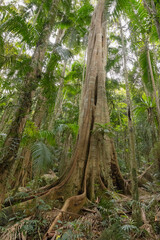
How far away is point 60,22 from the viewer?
7902mm

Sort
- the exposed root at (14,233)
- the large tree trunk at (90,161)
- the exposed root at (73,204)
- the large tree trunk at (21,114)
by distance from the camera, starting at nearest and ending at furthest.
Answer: the exposed root at (14,233)
the large tree trunk at (21,114)
the exposed root at (73,204)
the large tree trunk at (90,161)

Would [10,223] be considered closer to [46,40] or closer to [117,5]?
[46,40]

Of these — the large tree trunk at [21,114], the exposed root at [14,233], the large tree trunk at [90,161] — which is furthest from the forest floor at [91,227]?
the large tree trunk at [21,114]

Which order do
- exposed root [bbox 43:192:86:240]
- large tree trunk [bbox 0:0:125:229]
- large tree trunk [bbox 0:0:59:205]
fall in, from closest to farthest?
large tree trunk [bbox 0:0:59:205]
exposed root [bbox 43:192:86:240]
large tree trunk [bbox 0:0:125:229]

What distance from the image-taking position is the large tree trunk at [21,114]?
1921mm

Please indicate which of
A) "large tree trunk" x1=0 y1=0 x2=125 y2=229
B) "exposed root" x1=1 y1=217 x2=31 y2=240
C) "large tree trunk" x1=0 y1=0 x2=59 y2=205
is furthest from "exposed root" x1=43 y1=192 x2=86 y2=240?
"large tree trunk" x1=0 y1=0 x2=59 y2=205

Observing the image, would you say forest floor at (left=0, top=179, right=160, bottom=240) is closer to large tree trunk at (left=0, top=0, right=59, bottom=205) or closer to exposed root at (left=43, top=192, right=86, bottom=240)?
exposed root at (left=43, top=192, right=86, bottom=240)

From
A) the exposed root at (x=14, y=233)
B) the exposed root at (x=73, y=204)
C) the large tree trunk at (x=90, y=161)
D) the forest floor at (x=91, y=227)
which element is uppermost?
the large tree trunk at (x=90, y=161)

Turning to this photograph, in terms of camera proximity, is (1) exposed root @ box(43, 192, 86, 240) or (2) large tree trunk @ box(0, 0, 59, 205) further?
(1) exposed root @ box(43, 192, 86, 240)

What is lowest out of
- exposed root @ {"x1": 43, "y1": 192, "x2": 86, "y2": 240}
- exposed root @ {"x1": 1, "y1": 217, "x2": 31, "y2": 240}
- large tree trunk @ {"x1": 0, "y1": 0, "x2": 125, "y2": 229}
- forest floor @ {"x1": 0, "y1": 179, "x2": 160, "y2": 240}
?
exposed root @ {"x1": 1, "y1": 217, "x2": 31, "y2": 240}

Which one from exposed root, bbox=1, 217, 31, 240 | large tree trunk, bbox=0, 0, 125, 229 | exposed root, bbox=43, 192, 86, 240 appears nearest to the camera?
exposed root, bbox=1, 217, 31, 240

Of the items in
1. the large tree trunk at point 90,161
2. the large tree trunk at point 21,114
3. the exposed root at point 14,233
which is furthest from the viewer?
the large tree trunk at point 90,161

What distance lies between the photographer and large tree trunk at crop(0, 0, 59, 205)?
1.92m

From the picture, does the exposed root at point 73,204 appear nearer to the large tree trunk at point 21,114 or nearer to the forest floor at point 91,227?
the forest floor at point 91,227
